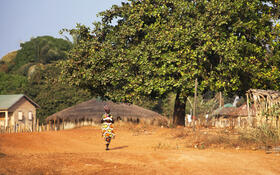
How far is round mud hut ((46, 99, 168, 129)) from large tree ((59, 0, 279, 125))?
8.01 m

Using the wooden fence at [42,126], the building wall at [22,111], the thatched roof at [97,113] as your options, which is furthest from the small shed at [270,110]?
the building wall at [22,111]

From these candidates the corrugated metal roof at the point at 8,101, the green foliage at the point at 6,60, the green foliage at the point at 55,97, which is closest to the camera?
the corrugated metal roof at the point at 8,101

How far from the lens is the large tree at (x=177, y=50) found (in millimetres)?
17062

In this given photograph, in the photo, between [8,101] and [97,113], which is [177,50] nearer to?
[97,113]

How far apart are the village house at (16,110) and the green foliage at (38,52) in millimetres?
18930

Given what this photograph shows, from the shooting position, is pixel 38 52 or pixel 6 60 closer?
pixel 38 52

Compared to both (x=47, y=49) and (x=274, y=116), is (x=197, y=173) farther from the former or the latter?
(x=47, y=49)

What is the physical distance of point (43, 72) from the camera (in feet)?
154

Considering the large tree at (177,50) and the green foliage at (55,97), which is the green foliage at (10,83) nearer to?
the green foliage at (55,97)

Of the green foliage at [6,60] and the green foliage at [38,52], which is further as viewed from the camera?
the green foliage at [6,60]

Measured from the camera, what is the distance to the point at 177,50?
694 inches

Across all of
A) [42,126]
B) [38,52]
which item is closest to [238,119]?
[42,126]

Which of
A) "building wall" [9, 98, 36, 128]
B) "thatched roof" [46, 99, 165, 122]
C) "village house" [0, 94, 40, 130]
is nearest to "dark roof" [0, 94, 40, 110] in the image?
"village house" [0, 94, 40, 130]

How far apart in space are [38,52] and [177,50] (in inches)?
1996
